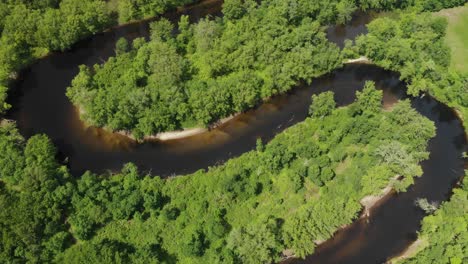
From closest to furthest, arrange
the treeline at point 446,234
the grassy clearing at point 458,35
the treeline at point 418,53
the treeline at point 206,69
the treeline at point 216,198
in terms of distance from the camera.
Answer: the treeline at point 446,234 < the treeline at point 216,198 < the treeline at point 206,69 < the treeline at point 418,53 < the grassy clearing at point 458,35

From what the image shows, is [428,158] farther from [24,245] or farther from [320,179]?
[24,245]

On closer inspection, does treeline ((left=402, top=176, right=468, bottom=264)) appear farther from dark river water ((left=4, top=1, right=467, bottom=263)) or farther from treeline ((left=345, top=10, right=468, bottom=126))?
treeline ((left=345, top=10, right=468, bottom=126))

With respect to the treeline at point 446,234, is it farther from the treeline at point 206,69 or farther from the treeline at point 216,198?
the treeline at point 206,69

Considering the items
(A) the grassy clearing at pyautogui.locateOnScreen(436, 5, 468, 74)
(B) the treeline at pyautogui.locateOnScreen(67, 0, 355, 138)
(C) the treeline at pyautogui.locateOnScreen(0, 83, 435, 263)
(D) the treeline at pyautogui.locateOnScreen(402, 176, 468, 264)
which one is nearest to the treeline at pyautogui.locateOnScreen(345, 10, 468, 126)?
(A) the grassy clearing at pyautogui.locateOnScreen(436, 5, 468, 74)

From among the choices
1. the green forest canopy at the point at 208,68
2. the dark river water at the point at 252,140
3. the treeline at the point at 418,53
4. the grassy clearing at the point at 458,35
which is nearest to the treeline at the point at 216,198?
the dark river water at the point at 252,140

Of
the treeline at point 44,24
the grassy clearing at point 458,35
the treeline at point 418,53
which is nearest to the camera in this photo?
the treeline at point 418,53

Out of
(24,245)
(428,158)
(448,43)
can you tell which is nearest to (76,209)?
(24,245)

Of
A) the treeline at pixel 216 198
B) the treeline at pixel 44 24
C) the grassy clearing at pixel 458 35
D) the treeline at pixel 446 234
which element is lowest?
the treeline at pixel 446 234

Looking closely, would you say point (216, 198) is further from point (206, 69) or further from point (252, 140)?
point (206, 69)

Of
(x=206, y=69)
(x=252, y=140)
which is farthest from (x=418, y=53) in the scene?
(x=206, y=69)
